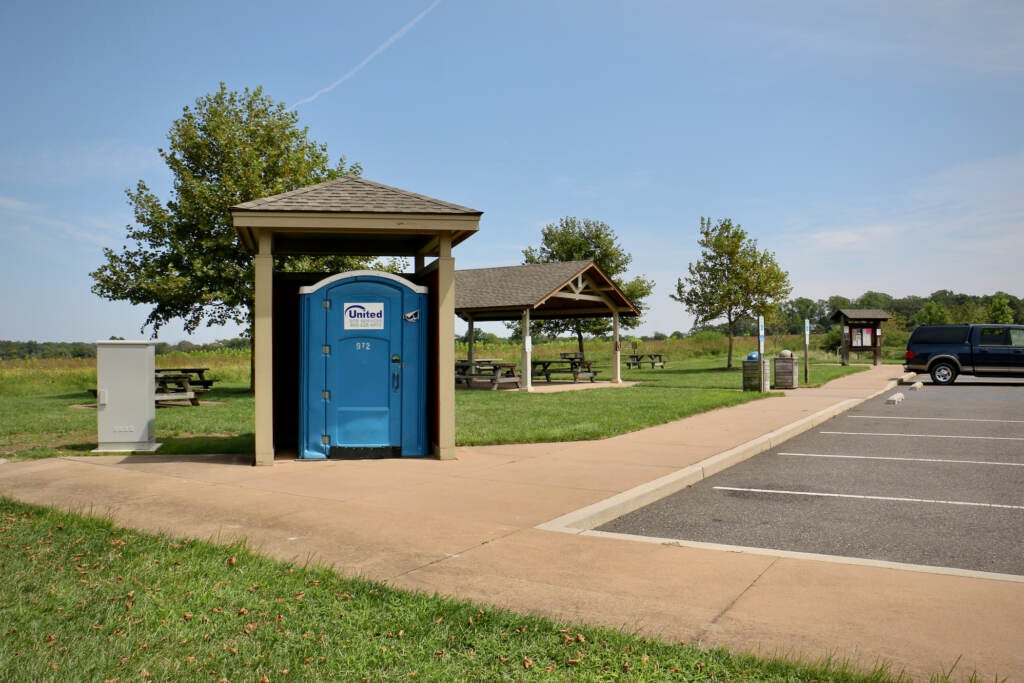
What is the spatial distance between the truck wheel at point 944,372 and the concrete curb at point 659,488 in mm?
16900

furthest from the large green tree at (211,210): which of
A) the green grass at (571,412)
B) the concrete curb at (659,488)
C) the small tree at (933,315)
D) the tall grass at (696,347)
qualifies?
the small tree at (933,315)

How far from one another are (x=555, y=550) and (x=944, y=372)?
25.8m

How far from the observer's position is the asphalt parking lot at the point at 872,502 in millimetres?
5852

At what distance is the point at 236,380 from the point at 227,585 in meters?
33.5

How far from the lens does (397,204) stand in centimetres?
989

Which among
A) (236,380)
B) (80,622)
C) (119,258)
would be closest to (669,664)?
(80,622)

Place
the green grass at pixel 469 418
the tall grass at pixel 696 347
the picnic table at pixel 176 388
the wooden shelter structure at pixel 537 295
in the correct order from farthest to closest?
the tall grass at pixel 696 347
the wooden shelter structure at pixel 537 295
the picnic table at pixel 176 388
the green grass at pixel 469 418

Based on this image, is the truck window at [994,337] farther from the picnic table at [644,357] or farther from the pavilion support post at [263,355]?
the pavilion support post at [263,355]

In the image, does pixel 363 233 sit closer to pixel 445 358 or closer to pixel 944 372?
pixel 445 358

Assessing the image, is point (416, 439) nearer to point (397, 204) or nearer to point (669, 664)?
point (397, 204)

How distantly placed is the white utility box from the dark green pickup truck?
2495cm

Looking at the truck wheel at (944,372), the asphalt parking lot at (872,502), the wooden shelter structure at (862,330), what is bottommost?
the asphalt parking lot at (872,502)

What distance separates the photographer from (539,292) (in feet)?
87.6

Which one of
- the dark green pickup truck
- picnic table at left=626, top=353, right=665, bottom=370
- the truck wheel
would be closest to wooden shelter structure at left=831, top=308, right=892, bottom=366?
picnic table at left=626, top=353, right=665, bottom=370
